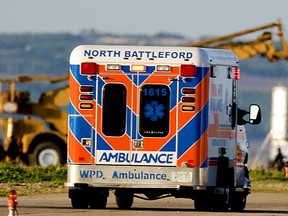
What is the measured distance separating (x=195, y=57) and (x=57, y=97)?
3494 cm

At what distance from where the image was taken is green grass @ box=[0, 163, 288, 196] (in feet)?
113

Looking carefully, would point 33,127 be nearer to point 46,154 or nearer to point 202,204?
point 46,154

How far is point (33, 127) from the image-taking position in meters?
56.6

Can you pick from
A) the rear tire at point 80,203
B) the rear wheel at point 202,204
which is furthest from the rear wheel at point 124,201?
the rear wheel at point 202,204

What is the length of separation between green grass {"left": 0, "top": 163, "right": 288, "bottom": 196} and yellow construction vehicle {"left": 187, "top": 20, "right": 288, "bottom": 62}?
14802mm

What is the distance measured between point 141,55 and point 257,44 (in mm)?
33150

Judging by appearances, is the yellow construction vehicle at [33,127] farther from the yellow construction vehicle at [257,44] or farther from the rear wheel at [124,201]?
the rear wheel at [124,201]

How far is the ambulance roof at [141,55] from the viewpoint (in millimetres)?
25156

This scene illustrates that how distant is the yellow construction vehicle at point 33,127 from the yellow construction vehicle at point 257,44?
18.7ft

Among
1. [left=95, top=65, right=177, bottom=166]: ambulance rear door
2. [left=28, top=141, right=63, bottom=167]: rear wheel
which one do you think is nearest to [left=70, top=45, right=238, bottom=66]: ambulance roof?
[left=95, top=65, right=177, bottom=166]: ambulance rear door

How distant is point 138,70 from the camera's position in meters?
25.1

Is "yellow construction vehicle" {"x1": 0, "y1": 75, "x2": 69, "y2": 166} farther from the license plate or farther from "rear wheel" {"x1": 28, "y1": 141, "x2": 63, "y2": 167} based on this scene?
the license plate

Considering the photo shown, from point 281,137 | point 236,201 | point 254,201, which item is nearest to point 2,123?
point 281,137

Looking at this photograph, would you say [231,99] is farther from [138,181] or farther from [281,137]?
[281,137]
